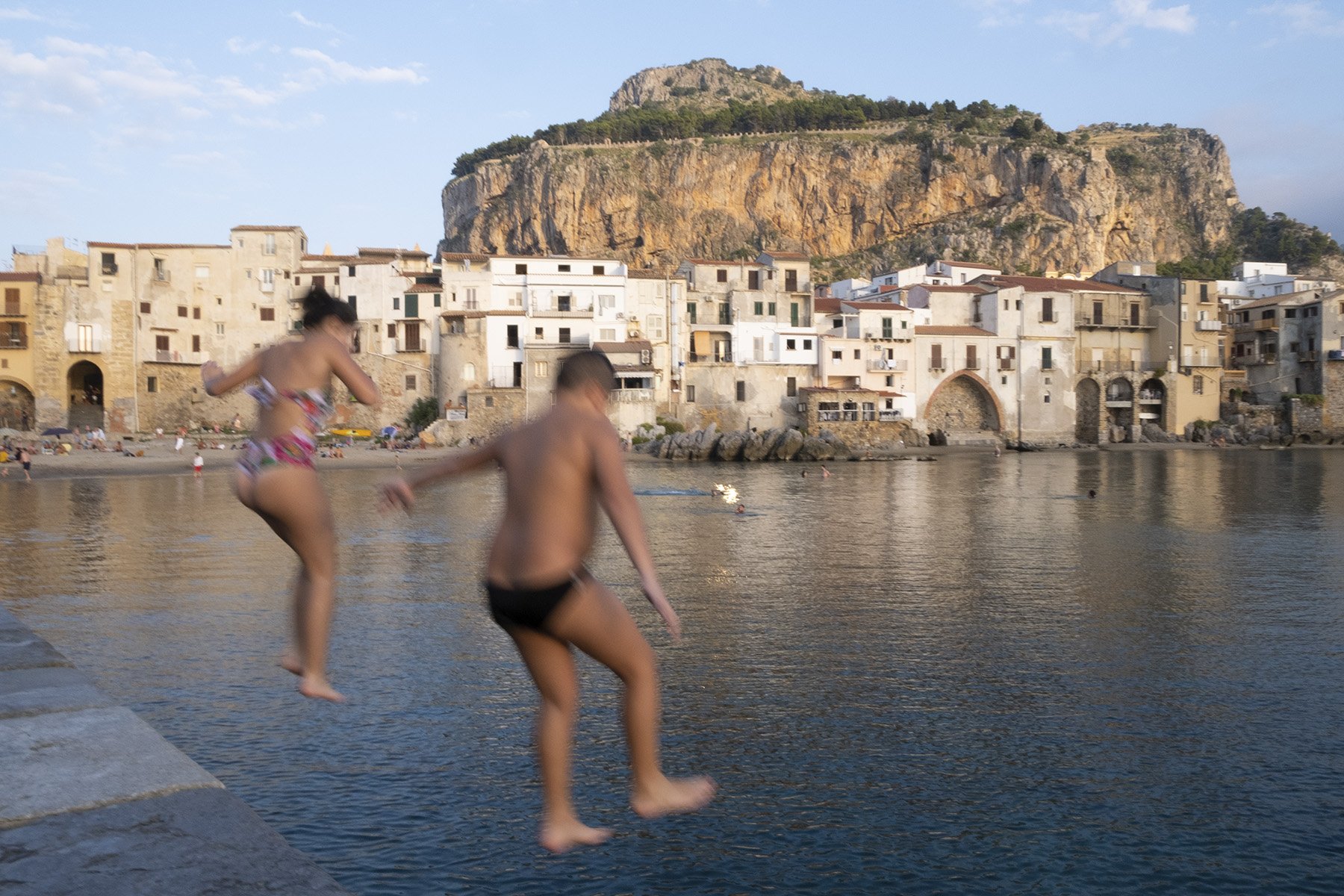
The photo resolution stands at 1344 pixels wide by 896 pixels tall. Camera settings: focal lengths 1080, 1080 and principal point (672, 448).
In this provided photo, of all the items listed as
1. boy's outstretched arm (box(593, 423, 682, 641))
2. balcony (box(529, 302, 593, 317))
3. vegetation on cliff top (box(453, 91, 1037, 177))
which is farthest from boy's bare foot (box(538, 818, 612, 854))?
vegetation on cliff top (box(453, 91, 1037, 177))

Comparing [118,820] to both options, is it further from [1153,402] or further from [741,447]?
[1153,402]

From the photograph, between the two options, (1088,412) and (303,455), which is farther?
(1088,412)

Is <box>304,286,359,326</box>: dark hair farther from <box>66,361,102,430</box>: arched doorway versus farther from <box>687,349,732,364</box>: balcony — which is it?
<box>66,361,102,430</box>: arched doorway

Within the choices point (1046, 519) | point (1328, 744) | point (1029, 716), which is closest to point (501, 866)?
point (1029, 716)

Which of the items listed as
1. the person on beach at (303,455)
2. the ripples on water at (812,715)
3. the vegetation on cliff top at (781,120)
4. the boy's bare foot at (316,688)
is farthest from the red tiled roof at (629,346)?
the vegetation on cliff top at (781,120)

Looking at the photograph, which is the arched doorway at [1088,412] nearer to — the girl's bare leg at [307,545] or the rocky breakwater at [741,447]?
the rocky breakwater at [741,447]

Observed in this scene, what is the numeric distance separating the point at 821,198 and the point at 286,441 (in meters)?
142

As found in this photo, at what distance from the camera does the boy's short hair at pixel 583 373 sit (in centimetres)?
422

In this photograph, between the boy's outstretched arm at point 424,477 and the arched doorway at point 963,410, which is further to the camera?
the arched doorway at point 963,410

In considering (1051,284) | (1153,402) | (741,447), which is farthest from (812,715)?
(1153,402)

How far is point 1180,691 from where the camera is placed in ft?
38.1

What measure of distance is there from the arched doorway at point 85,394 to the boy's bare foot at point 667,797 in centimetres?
7199

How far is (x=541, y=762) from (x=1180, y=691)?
9493 millimetres

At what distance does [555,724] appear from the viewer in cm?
426
